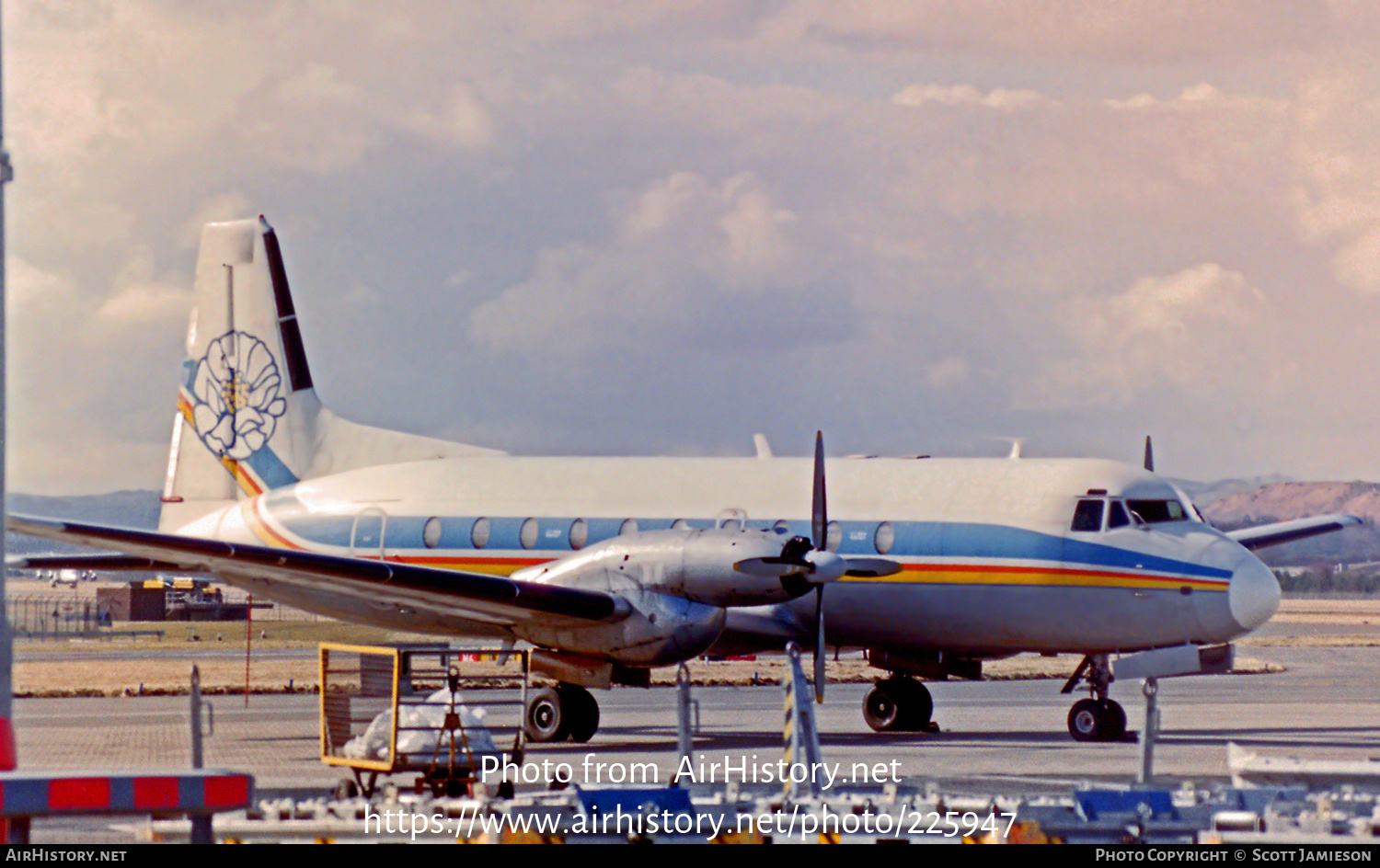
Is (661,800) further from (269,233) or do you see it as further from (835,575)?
(269,233)

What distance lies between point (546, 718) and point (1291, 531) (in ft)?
37.2

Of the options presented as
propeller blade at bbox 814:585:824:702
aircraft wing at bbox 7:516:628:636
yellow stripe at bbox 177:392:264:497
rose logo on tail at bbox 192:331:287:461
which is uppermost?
rose logo on tail at bbox 192:331:287:461

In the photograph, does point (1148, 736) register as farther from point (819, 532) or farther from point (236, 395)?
point (236, 395)

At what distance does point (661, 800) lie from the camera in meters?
10.6

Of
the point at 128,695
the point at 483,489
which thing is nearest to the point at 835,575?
the point at 483,489

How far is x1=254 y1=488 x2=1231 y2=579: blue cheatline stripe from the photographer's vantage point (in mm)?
19859

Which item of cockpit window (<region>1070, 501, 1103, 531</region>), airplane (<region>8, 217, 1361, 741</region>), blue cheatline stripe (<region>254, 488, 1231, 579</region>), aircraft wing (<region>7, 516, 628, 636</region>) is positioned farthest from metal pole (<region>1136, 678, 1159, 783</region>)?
aircraft wing (<region>7, 516, 628, 636</region>)

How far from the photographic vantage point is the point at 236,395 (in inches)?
1053

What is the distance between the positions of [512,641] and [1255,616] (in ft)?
28.3

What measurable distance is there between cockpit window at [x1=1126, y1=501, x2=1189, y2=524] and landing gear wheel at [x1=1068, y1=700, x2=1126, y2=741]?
86.0 inches

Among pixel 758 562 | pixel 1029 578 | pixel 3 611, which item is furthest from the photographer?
pixel 1029 578

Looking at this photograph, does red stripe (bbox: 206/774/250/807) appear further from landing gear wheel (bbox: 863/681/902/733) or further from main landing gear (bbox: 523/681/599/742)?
landing gear wheel (bbox: 863/681/902/733)

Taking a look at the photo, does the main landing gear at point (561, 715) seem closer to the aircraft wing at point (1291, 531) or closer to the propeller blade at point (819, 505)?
the propeller blade at point (819, 505)

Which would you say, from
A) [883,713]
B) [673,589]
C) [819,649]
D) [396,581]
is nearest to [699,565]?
[673,589]
